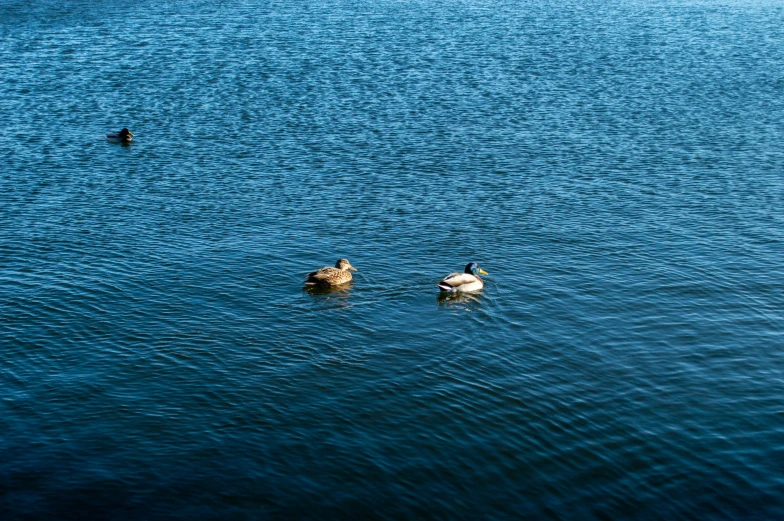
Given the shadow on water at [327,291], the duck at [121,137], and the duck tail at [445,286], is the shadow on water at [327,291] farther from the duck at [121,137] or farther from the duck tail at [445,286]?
the duck at [121,137]

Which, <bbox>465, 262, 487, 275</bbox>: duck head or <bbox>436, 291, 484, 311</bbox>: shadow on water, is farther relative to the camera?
<bbox>465, 262, 487, 275</bbox>: duck head

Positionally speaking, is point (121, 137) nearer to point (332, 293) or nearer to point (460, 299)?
point (332, 293)

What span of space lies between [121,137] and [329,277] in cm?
2651

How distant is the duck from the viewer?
56344 millimetres

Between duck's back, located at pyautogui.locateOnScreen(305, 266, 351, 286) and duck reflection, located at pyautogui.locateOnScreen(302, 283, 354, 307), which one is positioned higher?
duck's back, located at pyautogui.locateOnScreen(305, 266, 351, 286)

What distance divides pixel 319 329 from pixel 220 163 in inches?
891

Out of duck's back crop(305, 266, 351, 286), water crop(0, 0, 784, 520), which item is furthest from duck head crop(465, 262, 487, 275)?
duck's back crop(305, 266, 351, 286)

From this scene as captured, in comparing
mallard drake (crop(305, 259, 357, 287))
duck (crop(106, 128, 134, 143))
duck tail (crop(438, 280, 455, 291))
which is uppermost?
duck (crop(106, 128, 134, 143))

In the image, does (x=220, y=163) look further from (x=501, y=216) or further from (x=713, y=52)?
(x=713, y=52)

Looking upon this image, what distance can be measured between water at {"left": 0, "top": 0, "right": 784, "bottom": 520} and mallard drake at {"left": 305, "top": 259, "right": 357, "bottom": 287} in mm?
848

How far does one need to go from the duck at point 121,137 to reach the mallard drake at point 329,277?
25.2 m

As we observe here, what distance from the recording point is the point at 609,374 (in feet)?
97.3

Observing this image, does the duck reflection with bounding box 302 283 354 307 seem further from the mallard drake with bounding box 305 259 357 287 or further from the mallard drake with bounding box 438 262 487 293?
the mallard drake with bounding box 438 262 487 293

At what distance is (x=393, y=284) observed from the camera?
3691 cm
